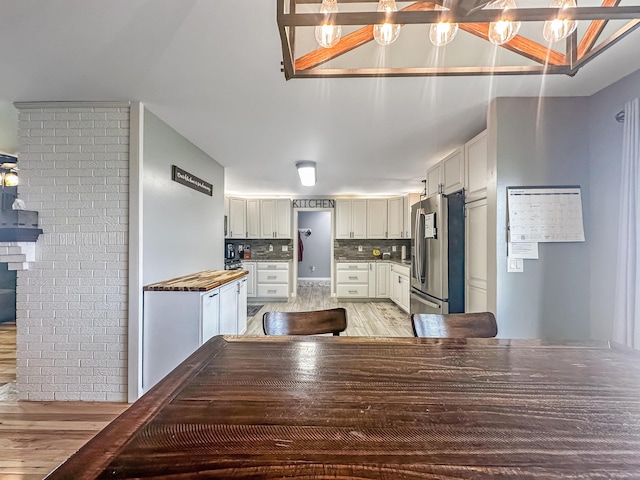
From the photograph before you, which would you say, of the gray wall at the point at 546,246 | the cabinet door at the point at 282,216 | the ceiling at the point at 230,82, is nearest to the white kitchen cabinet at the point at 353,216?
the cabinet door at the point at 282,216

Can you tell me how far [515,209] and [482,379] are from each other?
5.38 ft

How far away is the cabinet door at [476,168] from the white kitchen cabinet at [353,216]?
144 inches

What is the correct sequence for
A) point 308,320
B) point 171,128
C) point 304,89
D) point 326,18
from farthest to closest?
point 171,128 < point 304,89 < point 308,320 < point 326,18

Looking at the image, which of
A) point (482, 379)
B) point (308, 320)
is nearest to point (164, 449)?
point (482, 379)

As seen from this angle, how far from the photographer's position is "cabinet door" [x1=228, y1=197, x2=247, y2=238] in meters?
6.46

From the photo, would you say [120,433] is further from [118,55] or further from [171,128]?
[171,128]

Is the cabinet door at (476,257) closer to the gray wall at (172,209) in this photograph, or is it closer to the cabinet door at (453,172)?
the cabinet door at (453,172)

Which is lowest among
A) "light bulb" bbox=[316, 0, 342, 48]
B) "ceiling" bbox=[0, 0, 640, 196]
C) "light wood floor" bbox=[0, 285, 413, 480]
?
"light wood floor" bbox=[0, 285, 413, 480]

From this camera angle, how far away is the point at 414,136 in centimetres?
295

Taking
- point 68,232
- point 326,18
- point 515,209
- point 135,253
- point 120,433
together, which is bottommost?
point 120,433

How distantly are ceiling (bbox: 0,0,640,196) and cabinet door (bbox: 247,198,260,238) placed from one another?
3040 mm

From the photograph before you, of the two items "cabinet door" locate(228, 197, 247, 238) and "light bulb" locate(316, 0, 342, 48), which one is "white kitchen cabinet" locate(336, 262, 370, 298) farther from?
"light bulb" locate(316, 0, 342, 48)

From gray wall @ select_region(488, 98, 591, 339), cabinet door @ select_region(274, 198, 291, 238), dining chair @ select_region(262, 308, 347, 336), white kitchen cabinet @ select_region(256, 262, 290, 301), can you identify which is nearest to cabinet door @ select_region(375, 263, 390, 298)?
white kitchen cabinet @ select_region(256, 262, 290, 301)

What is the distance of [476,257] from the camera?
8.68ft
